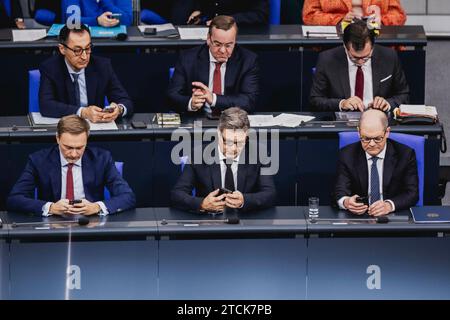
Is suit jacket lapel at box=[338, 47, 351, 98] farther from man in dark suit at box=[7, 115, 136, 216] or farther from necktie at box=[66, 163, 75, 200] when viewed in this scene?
necktie at box=[66, 163, 75, 200]

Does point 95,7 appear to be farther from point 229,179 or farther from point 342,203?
point 342,203

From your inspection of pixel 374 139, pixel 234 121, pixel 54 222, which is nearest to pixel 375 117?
pixel 374 139

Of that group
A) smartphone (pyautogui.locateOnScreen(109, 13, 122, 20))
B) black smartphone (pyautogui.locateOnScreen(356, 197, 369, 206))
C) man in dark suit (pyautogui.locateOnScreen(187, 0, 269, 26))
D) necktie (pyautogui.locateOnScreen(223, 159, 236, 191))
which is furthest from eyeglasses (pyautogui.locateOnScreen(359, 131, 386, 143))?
smartphone (pyautogui.locateOnScreen(109, 13, 122, 20))

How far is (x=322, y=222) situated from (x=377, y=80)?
1995 millimetres

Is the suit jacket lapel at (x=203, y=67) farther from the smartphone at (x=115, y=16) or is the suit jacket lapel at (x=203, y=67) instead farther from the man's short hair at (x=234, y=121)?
the man's short hair at (x=234, y=121)

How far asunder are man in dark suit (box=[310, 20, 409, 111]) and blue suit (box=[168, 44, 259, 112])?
0.40 metres

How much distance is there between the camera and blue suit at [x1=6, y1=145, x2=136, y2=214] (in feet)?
24.8

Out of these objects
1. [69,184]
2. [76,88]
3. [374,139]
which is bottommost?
[69,184]

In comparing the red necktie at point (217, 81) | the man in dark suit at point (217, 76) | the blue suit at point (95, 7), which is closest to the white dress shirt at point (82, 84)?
the man in dark suit at point (217, 76)

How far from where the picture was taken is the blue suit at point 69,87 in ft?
28.0

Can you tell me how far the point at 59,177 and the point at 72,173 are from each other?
0.25ft

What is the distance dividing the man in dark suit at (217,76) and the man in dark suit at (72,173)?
114cm

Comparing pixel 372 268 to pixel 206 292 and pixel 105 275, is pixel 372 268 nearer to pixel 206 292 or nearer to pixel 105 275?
pixel 206 292

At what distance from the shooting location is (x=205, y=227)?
7023 millimetres
